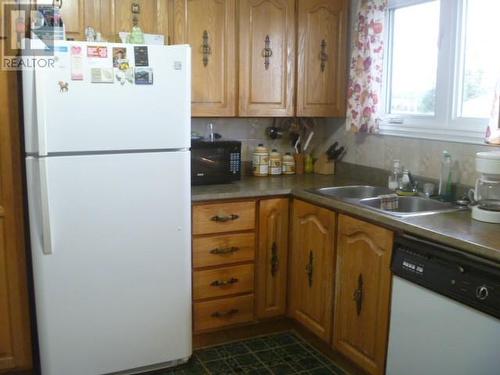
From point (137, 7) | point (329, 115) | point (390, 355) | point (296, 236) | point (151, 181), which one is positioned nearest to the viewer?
point (390, 355)

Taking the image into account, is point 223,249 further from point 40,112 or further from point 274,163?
point 40,112

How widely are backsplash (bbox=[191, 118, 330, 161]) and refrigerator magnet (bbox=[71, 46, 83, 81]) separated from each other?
1.09 metres

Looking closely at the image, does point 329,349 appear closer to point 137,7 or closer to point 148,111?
point 148,111

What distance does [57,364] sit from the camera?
88.2 inches

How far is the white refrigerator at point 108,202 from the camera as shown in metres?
2.09

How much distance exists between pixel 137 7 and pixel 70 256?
51.0 inches

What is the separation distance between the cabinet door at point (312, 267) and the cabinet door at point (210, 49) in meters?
0.74

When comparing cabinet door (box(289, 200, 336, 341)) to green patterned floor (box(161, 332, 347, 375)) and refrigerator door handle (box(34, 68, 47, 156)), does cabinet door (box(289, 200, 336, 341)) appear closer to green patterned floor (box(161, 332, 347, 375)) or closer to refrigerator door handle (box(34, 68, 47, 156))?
green patterned floor (box(161, 332, 347, 375))

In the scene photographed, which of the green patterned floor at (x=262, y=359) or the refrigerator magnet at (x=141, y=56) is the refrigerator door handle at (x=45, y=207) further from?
the green patterned floor at (x=262, y=359)

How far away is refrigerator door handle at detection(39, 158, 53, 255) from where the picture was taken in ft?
6.79

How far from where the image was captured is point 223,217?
2.63m

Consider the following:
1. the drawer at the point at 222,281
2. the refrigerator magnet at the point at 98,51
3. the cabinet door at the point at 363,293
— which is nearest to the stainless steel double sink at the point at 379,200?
the cabinet door at the point at 363,293

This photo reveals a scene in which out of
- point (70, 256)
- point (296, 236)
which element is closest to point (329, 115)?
point (296, 236)

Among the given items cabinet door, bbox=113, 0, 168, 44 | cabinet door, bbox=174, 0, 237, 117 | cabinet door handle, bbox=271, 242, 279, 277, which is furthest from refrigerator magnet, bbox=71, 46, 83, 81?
cabinet door handle, bbox=271, 242, 279, 277
